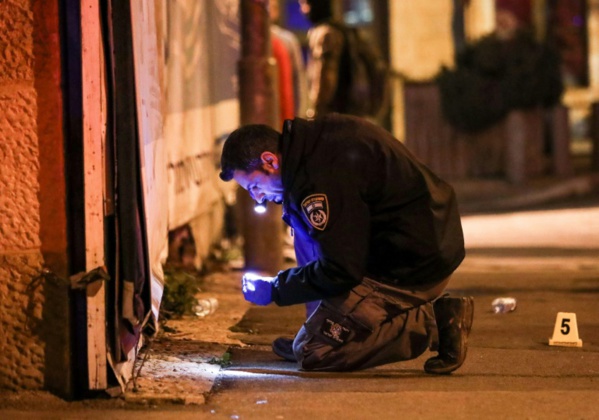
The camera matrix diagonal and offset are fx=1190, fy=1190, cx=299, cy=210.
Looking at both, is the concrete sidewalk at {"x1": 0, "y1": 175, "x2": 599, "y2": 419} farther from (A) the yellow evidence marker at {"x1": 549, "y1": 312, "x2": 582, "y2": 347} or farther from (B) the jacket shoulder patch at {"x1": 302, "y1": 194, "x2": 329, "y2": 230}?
(B) the jacket shoulder patch at {"x1": 302, "y1": 194, "x2": 329, "y2": 230}

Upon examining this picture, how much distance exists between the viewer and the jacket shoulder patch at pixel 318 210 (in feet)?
15.7

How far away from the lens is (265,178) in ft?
16.3

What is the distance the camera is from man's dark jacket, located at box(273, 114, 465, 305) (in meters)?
4.82

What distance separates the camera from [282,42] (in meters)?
10.5

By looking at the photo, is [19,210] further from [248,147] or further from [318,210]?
[318,210]

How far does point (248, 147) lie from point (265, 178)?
0.15m

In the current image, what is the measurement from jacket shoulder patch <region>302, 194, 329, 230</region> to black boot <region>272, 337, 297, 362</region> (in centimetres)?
84

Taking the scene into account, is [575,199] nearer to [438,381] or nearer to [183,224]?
[183,224]

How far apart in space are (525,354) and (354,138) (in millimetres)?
1460

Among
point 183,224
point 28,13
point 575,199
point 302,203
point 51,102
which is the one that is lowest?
point 575,199

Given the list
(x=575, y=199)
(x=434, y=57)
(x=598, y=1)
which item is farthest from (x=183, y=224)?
(x=598, y=1)

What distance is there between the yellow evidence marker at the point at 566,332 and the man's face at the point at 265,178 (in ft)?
5.56

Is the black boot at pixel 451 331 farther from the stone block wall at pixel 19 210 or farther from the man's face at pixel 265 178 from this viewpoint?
the stone block wall at pixel 19 210

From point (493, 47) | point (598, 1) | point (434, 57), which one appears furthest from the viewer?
point (598, 1)
